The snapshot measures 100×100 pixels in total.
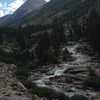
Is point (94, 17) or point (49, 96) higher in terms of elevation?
point (94, 17)

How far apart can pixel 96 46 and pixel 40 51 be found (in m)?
18.2

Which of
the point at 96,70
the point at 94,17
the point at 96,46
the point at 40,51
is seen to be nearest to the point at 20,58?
the point at 40,51

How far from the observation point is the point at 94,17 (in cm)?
12656

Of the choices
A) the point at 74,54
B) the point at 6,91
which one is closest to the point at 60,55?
the point at 74,54

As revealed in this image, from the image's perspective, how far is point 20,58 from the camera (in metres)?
112

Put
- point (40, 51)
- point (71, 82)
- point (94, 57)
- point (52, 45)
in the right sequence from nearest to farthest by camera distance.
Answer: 1. point (71, 82)
2. point (94, 57)
3. point (40, 51)
4. point (52, 45)

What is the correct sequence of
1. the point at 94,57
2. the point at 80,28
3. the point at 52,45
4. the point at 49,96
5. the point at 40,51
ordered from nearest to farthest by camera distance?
the point at 49,96
the point at 94,57
the point at 40,51
the point at 52,45
the point at 80,28

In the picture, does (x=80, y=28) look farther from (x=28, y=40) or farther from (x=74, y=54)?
(x=74, y=54)

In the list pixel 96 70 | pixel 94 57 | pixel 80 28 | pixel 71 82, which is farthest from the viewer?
pixel 80 28

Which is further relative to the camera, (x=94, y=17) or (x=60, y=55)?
(x=94, y=17)

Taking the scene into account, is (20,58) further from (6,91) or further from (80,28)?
(6,91)

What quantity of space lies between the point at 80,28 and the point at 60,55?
177ft

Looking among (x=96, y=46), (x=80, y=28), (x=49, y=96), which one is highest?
(x=80, y=28)

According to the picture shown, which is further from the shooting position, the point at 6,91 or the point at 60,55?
the point at 60,55
